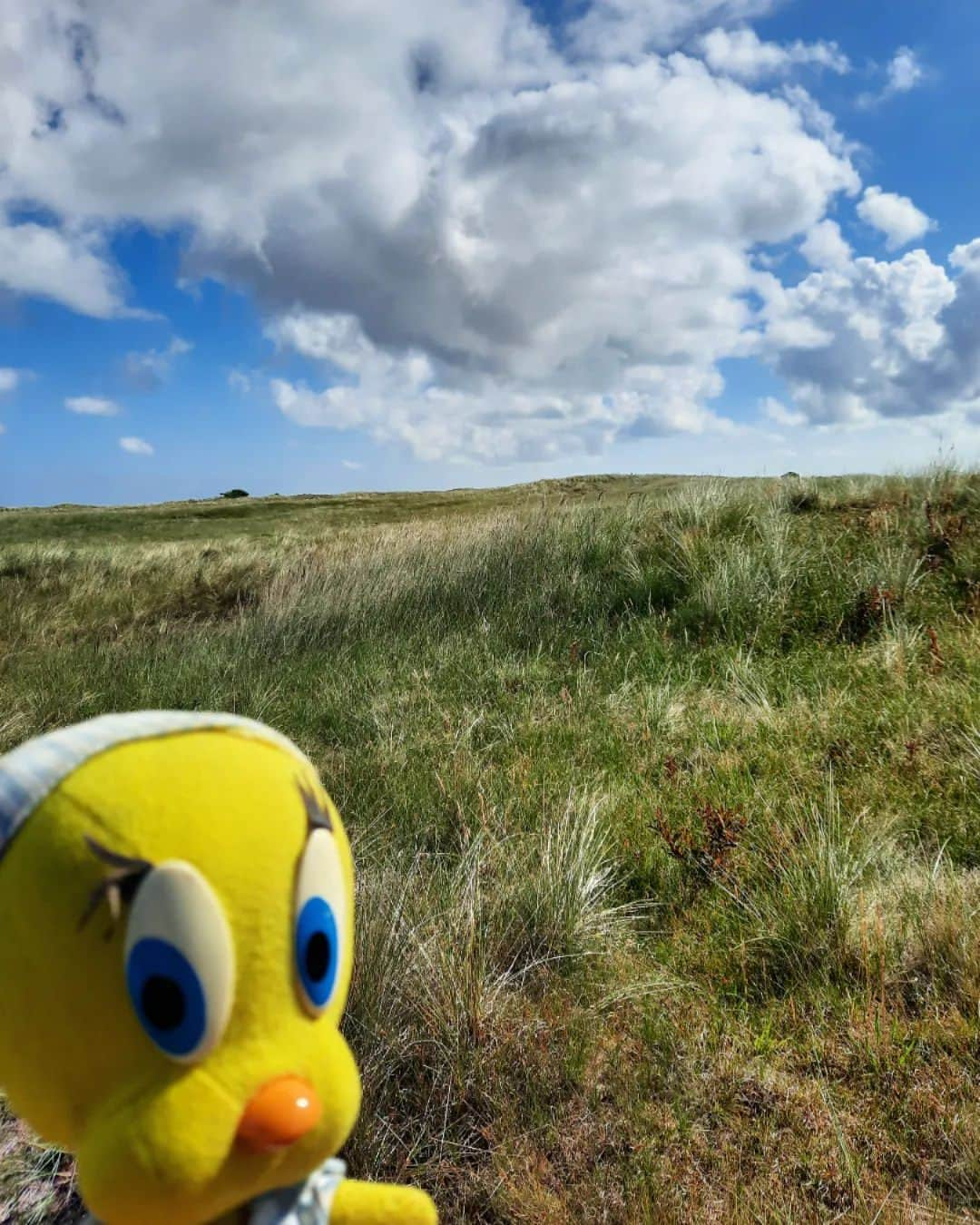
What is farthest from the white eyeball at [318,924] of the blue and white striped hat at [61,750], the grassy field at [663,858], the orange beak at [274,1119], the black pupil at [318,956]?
the grassy field at [663,858]

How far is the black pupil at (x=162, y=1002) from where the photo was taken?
3.15 feet

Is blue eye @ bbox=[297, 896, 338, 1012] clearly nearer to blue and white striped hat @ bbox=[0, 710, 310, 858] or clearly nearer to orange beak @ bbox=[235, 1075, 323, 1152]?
→ orange beak @ bbox=[235, 1075, 323, 1152]

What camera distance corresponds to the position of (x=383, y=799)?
13.4ft

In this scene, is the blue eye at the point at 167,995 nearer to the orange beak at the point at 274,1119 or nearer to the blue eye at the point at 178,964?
the blue eye at the point at 178,964

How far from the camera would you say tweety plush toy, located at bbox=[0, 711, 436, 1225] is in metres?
0.95

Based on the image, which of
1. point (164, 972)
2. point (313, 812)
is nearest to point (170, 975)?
point (164, 972)

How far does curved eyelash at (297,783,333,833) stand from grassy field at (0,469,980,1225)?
4.38 feet

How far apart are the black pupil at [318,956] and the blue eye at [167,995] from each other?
0.17 meters

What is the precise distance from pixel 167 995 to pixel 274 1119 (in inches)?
7.6

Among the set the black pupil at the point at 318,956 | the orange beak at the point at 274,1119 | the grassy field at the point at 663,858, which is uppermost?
the black pupil at the point at 318,956

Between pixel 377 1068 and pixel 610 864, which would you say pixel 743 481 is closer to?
pixel 610 864

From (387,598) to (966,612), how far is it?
5.59 meters

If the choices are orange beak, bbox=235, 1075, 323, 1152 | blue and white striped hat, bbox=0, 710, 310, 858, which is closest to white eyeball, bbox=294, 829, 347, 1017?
orange beak, bbox=235, 1075, 323, 1152

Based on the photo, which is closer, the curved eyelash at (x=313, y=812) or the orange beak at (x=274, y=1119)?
the orange beak at (x=274, y=1119)
